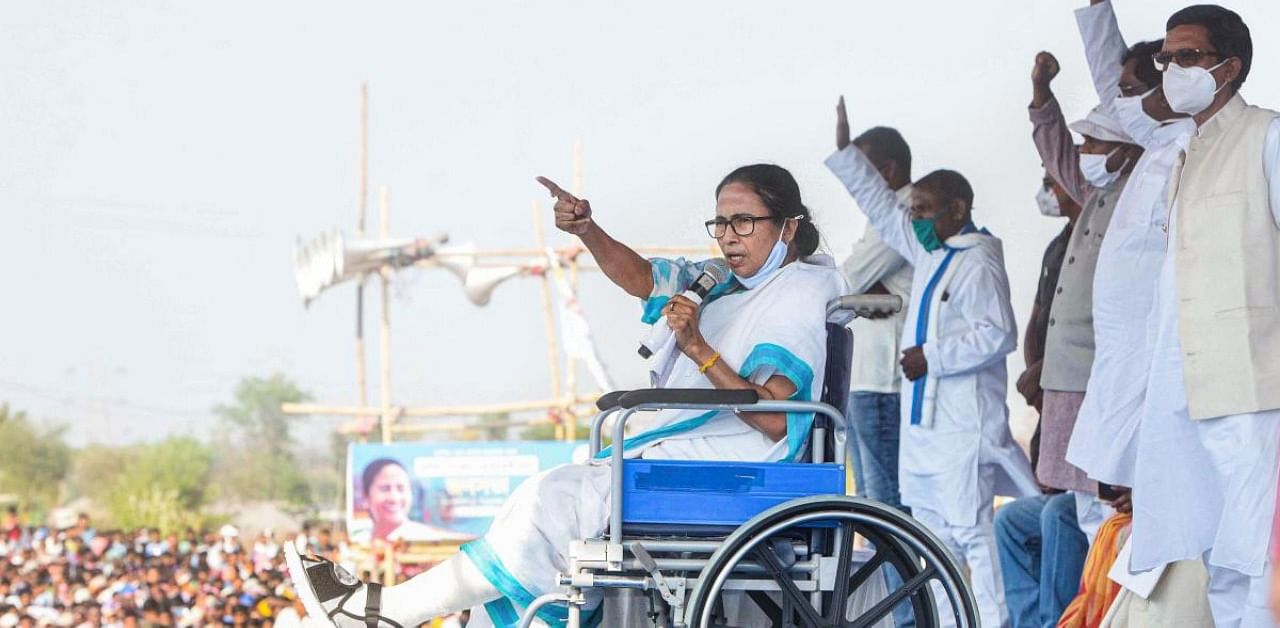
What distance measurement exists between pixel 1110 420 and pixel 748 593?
112 centimetres

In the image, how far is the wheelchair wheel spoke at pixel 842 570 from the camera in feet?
8.95

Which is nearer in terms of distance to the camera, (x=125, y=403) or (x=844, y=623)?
(x=844, y=623)

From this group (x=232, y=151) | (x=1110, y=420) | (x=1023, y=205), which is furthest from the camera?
(x=232, y=151)

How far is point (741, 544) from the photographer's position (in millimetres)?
2654

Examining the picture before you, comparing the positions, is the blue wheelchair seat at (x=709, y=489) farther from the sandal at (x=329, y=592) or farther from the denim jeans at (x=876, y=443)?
the denim jeans at (x=876, y=443)

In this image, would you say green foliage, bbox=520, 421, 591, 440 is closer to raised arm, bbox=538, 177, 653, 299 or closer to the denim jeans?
the denim jeans

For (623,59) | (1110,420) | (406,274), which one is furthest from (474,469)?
(1110,420)

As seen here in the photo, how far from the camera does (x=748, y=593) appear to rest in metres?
2.87

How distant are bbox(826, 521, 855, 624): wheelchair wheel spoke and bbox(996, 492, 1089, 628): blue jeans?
1702mm

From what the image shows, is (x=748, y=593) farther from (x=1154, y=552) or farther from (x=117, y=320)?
(x=117, y=320)

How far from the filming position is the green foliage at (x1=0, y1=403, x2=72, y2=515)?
18156 mm

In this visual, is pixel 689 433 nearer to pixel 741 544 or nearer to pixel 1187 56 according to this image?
pixel 741 544

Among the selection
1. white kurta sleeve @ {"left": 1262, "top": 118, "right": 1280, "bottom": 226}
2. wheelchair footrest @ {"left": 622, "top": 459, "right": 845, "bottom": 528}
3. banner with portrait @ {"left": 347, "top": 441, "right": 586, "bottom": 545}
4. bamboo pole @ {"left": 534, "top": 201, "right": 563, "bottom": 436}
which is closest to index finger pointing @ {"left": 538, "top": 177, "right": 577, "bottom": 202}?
wheelchair footrest @ {"left": 622, "top": 459, "right": 845, "bottom": 528}

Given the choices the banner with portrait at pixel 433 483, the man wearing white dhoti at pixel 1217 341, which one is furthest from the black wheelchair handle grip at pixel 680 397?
the banner with portrait at pixel 433 483
